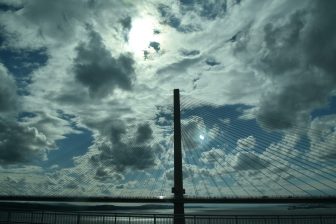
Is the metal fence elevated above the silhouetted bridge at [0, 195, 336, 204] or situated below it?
below

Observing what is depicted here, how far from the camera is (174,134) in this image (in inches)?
1515

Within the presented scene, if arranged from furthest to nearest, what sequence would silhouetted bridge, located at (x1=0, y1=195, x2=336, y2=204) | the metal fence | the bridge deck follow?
the bridge deck
silhouetted bridge, located at (x1=0, y1=195, x2=336, y2=204)
the metal fence

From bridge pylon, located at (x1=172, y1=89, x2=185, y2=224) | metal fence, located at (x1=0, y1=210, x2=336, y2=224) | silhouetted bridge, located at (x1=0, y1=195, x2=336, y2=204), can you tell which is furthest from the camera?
silhouetted bridge, located at (x1=0, y1=195, x2=336, y2=204)

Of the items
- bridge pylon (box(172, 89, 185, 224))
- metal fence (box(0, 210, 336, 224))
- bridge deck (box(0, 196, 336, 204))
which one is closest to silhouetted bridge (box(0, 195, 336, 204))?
bridge deck (box(0, 196, 336, 204))

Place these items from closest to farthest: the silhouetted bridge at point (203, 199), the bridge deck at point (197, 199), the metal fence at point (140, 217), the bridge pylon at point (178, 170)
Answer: the metal fence at point (140, 217)
the bridge pylon at point (178, 170)
the silhouetted bridge at point (203, 199)
the bridge deck at point (197, 199)

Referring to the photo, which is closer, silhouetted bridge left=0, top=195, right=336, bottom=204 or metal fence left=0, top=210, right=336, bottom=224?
metal fence left=0, top=210, right=336, bottom=224

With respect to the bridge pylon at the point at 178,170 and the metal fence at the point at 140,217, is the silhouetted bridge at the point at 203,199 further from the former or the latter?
the metal fence at the point at 140,217

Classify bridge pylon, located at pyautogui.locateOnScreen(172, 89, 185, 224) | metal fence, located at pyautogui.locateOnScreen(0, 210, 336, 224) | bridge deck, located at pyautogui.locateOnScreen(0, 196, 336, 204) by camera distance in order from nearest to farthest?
metal fence, located at pyautogui.locateOnScreen(0, 210, 336, 224), bridge pylon, located at pyautogui.locateOnScreen(172, 89, 185, 224), bridge deck, located at pyautogui.locateOnScreen(0, 196, 336, 204)

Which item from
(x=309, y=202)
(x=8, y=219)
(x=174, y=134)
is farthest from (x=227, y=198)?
(x=8, y=219)

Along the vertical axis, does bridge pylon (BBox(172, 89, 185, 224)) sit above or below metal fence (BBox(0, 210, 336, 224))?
above

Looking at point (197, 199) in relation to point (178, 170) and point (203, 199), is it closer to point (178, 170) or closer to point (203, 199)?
point (203, 199)

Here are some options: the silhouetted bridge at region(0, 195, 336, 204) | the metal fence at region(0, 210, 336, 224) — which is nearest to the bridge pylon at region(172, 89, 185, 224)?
the silhouetted bridge at region(0, 195, 336, 204)

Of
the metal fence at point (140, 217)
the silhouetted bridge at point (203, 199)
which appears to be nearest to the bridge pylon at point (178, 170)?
the silhouetted bridge at point (203, 199)

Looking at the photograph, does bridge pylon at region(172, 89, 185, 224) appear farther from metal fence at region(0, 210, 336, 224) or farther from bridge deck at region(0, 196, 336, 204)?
metal fence at region(0, 210, 336, 224)
